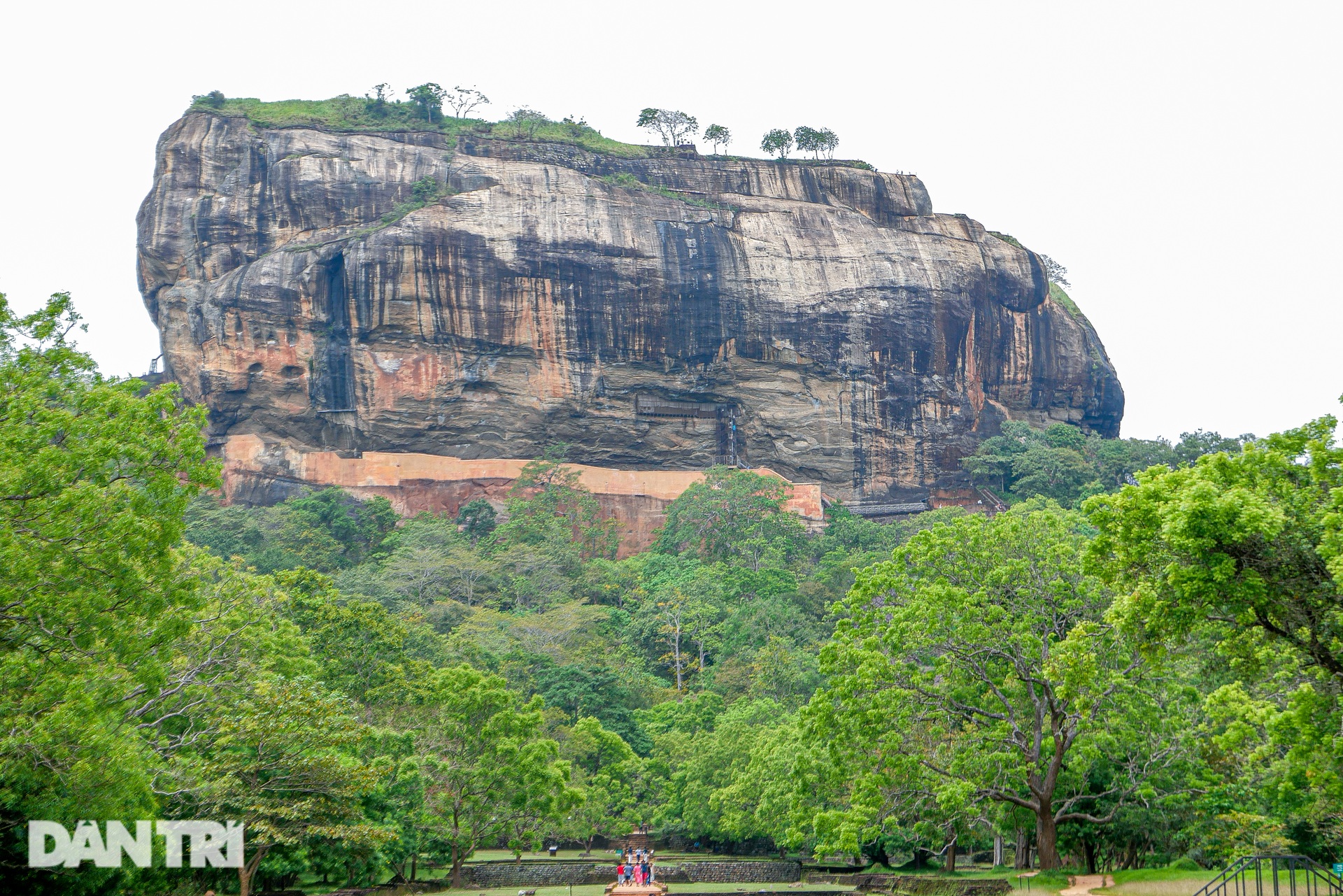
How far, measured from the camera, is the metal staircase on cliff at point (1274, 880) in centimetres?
1445

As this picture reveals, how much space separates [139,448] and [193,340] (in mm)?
44938

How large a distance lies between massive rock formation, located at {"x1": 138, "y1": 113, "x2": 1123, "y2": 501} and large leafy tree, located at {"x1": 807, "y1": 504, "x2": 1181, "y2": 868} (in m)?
36.6

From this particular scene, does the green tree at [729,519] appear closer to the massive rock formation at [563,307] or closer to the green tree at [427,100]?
the massive rock formation at [563,307]

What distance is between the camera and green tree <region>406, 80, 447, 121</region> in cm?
6234

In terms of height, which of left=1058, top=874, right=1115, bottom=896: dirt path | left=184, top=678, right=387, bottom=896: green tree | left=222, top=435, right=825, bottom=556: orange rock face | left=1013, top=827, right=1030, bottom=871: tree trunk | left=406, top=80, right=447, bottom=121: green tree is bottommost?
left=1013, top=827, right=1030, bottom=871: tree trunk

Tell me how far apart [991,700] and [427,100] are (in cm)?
4994

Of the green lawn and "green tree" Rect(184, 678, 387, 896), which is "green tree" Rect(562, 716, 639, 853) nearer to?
"green tree" Rect(184, 678, 387, 896)

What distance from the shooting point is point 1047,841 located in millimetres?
19922

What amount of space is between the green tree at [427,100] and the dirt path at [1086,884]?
52219mm

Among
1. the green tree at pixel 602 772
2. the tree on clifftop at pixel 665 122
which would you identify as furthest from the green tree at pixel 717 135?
the green tree at pixel 602 772

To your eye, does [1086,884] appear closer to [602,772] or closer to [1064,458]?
[602,772]

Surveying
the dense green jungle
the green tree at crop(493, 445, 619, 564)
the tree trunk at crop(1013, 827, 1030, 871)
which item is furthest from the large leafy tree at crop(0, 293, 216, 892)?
the green tree at crop(493, 445, 619, 564)

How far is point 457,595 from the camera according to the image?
49094mm

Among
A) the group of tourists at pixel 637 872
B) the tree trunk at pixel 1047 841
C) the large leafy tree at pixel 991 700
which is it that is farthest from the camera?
the group of tourists at pixel 637 872
